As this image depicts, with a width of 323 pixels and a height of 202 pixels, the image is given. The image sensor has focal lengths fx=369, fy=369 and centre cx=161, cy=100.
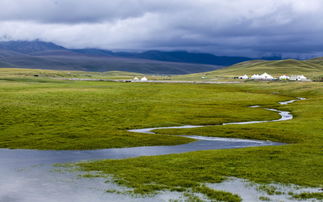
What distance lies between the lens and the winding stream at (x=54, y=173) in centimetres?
2548

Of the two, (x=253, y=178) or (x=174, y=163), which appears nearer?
(x=253, y=178)

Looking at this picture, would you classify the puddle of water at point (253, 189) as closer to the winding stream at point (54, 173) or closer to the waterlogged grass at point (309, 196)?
the waterlogged grass at point (309, 196)

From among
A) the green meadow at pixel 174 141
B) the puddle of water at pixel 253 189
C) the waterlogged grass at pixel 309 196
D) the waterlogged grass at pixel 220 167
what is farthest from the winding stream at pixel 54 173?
the waterlogged grass at pixel 309 196

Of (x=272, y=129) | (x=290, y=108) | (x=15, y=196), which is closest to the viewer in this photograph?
(x=15, y=196)

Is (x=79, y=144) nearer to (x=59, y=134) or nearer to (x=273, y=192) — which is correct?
(x=59, y=134)

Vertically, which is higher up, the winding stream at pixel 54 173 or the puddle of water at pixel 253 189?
the puddle of water at pixel 253 189

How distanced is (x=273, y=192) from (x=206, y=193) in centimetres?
469

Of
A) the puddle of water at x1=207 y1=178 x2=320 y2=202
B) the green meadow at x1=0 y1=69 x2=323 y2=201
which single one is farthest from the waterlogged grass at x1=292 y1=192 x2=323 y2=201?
the green meadow at x1=0 y1=69 x2=323 y2=201

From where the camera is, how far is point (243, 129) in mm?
55250

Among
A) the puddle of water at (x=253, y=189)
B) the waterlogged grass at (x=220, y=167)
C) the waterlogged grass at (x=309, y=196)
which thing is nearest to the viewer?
the waterlogged grass at (x=309, y=196)

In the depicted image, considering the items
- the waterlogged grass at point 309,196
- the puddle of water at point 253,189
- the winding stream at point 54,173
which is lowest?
the winding stream at point 54,173

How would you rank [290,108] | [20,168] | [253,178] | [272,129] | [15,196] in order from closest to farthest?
1. [15,196]
2. [253,178]
3. [20,168]
4. [272,129]
5. [290,108]

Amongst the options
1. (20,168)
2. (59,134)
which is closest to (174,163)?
(20,168)

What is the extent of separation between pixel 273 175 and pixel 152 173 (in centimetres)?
970
